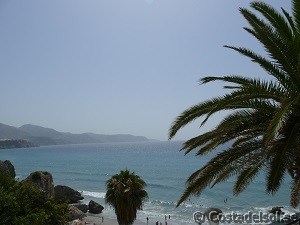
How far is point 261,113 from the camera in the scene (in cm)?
923

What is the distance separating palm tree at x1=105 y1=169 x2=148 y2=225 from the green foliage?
5913 millimetres

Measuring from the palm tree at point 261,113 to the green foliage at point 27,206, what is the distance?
8.12 metres

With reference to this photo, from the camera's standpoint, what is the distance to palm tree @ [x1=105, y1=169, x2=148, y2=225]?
77.1 ft

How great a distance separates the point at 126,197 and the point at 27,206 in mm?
9280

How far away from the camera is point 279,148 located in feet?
28.1

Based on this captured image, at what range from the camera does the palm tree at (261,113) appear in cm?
833

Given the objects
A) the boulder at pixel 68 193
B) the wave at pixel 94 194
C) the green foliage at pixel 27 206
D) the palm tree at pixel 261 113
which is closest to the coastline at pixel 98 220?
the boulder at pixel 68 193

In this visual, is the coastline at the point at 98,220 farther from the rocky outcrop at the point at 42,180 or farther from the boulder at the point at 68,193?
the boulder at the point at 68,193

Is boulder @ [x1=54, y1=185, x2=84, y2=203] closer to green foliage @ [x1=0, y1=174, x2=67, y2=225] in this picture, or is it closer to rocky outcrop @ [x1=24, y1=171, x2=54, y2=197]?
rocky outcrop @ [x1=24, y1=171, x2=54, y2=197]

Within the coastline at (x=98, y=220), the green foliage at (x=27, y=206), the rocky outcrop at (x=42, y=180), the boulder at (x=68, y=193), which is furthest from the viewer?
the boulder at (x=68, y=193)

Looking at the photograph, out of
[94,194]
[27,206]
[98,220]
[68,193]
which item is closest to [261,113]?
[27,206]

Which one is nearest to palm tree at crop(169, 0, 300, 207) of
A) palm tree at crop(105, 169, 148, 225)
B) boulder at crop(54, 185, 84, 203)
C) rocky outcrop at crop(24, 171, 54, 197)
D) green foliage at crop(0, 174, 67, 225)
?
green foliage at crop(0, 174, 67, 225)

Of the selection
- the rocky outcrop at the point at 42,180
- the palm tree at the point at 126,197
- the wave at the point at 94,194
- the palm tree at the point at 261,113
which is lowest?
the wave at the point at 94,194

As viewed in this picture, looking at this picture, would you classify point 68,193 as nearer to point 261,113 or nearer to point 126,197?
point 126,197
